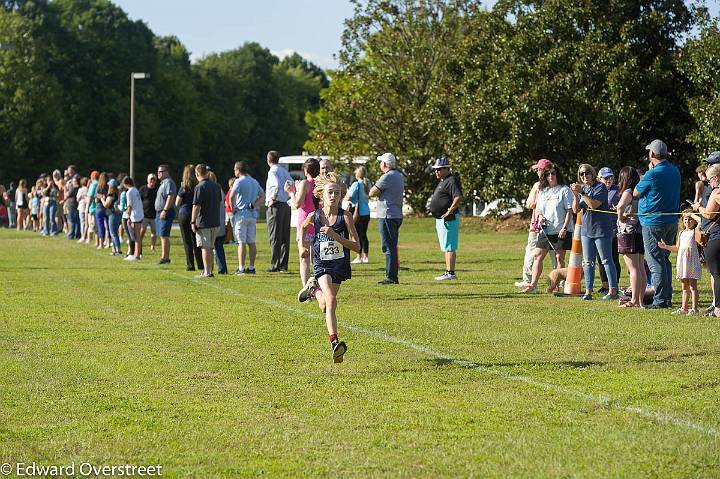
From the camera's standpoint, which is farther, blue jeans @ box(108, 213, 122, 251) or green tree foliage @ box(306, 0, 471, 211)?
green tree foliage @ box(306, 0, 471, 211)

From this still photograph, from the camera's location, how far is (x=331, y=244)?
412 inches

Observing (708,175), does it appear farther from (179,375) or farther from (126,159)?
(126,159)

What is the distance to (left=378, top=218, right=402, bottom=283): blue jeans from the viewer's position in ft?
59.9

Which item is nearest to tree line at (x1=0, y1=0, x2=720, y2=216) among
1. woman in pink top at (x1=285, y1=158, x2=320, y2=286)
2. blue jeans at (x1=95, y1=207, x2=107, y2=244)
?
blue jeans at (x1=95, y1=207, x2=107, y2=244)

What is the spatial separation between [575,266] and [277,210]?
5840 millimetres

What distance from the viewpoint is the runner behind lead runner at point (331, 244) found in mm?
10359

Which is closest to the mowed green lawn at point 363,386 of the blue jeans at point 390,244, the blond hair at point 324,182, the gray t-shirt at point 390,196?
the blond hair at point 324,182

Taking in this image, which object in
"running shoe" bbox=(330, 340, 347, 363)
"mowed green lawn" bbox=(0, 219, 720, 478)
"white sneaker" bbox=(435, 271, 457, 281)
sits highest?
"white sneaker" bbox=(435, 271, 457, 281)

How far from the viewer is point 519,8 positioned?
4088cm

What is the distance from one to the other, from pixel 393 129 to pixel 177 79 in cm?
3726

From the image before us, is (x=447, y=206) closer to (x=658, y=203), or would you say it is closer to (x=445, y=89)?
(x=658, y=203)

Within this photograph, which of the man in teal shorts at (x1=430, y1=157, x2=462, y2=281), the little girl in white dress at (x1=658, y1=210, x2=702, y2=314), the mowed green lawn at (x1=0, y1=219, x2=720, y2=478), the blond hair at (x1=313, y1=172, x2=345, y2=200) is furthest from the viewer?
the man in teal shorts at (x1=430, y1=157, x2=462, y2=281)

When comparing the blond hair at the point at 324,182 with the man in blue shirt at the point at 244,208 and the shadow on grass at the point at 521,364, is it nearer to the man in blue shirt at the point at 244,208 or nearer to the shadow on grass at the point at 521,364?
the shadow on grass at the point at 521,364

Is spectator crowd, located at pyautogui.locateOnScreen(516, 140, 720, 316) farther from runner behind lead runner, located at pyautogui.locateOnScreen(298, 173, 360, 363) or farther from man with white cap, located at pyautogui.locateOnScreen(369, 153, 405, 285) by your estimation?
runner behind lead runner, located at pyautogui.locateOnScreen(298, 173, 360, 363)
